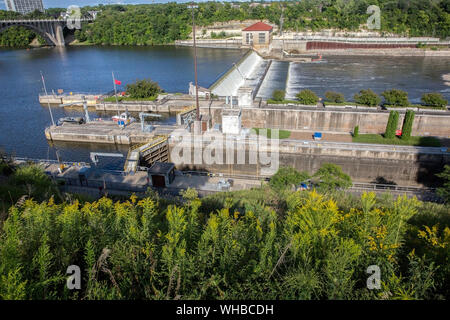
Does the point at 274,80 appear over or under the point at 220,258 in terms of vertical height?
under

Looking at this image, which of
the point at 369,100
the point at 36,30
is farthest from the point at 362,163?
the point at 36,30

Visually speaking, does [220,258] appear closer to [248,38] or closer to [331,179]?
[331,179]

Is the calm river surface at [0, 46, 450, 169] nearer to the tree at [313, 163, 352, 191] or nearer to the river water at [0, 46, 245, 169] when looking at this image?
the river water at [0, 46, 245, 169]

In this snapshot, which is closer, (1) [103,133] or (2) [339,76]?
(1) [103,133]

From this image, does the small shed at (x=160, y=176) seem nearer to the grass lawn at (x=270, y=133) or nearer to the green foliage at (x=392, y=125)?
the grass lawn at (x=270, y=133)

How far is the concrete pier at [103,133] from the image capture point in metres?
32.0

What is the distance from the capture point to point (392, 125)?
27047mm

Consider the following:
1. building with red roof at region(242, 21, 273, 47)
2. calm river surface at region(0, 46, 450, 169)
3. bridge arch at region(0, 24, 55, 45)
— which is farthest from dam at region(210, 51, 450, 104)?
bridge arch at region(0, 24, 55, 45)

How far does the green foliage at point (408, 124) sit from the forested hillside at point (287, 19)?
229 ft

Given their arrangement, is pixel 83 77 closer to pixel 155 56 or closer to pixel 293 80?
pixel 155 56

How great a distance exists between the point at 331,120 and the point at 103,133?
79.4 feet

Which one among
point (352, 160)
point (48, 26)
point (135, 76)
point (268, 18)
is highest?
point (268, 18)

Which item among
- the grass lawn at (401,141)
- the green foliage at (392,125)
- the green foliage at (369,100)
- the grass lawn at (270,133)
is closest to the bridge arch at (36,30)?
the grass lawn at (270,133)

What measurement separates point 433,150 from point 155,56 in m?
69.4
